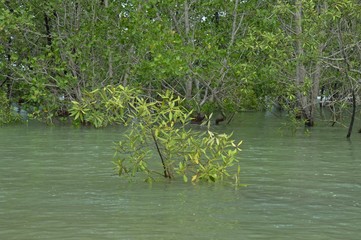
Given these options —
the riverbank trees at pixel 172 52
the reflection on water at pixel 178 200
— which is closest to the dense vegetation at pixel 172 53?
the riverbank trees at pixel 172 52

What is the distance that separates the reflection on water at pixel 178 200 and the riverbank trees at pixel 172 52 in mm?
6117

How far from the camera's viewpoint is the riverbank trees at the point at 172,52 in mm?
21016

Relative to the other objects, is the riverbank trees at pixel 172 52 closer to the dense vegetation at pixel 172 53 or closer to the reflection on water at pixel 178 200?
the dense vegetation at pixel 172 53

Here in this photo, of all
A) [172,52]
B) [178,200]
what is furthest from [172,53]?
[178,200]

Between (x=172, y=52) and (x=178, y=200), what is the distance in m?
11.7

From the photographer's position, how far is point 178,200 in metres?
9.13

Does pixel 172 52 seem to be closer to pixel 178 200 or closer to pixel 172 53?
pixel 172 53

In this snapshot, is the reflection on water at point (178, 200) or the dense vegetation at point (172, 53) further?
the dense vegetation at point (172, 53)

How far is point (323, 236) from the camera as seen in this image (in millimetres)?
7105

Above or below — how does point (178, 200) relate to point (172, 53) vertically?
below

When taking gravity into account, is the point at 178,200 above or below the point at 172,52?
below

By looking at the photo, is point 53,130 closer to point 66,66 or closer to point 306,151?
point 66,66

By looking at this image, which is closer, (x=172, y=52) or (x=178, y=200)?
(x=178, y=200)

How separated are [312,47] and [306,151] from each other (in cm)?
359
